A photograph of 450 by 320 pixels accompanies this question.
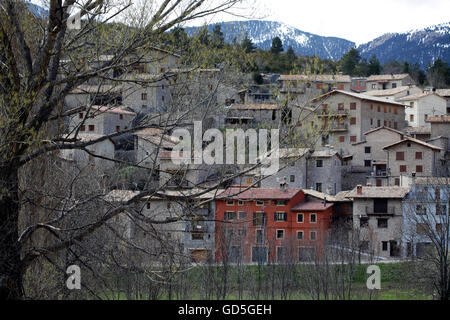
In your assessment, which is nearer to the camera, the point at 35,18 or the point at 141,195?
the point at 141,195

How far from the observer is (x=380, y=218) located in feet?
111

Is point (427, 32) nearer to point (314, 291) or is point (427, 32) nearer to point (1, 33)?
point (314, 291)

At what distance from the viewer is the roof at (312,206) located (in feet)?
111

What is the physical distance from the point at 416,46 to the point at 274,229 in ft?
458

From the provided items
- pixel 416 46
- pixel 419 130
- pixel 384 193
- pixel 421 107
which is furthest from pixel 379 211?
pixel 416 46

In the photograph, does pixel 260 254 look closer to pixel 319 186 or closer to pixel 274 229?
pixel 274 229

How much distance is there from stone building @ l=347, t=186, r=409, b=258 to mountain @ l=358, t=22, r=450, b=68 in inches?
4730

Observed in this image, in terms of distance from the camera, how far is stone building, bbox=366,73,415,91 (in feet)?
217

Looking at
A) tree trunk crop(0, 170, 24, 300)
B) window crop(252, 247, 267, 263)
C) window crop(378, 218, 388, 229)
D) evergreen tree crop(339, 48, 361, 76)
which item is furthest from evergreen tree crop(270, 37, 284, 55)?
tree trunk crop(0, 170, 24, 300)

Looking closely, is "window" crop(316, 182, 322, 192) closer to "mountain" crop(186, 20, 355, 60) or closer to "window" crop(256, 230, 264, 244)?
"window" crop(256, 230, 264, 244)

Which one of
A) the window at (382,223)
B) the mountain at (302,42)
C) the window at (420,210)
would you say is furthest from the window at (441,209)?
the mountain at (302,42)

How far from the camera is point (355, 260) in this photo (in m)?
31.0
